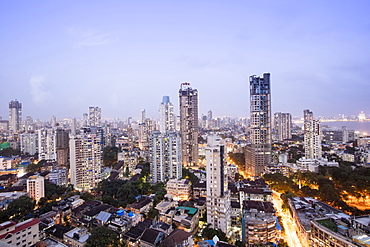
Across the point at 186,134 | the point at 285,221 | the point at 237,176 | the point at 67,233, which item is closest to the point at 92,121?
the point at 186,134

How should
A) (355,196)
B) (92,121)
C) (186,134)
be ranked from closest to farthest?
1. (355,196)
2. (186,134)
3. (92,121)

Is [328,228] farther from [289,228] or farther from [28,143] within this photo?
[28,143]

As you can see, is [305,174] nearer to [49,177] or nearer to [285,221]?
[285,221]

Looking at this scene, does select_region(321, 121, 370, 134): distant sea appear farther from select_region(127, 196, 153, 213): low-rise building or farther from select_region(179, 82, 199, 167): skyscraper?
select_region(127, 196, 153, 213): low-rise building

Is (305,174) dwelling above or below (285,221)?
above

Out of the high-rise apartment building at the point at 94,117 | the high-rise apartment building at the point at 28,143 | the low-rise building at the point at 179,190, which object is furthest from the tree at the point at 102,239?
the high-rise apartment building at the point at 94,117

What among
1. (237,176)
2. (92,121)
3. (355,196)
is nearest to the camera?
(355,196)

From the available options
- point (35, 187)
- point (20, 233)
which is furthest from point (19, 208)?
point (20, 233)

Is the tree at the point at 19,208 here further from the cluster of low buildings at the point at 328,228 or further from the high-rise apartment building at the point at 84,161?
the cluster of low buildings at the point at 328,228
